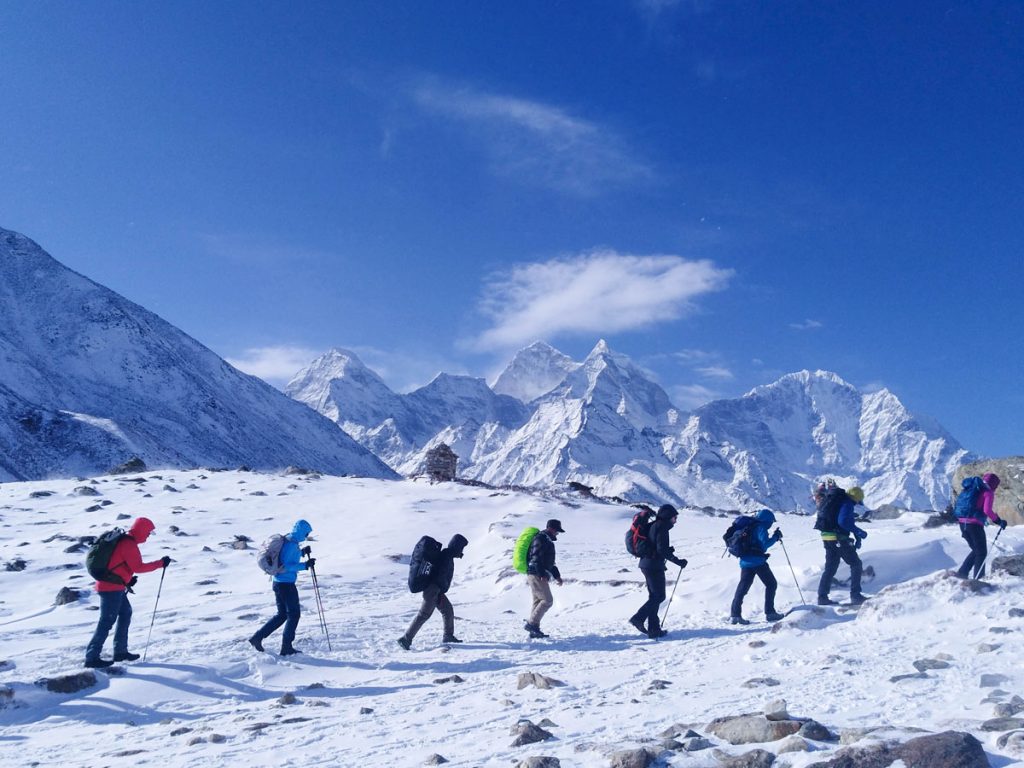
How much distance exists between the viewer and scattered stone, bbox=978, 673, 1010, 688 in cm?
778

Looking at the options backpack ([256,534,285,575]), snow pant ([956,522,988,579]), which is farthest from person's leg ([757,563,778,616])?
backpack ([256,534,285,575])

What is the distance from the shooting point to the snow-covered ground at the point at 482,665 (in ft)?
25.4

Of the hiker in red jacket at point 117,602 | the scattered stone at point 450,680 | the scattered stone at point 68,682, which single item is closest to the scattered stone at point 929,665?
the scattered stone at point 450,680

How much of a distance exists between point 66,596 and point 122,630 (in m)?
6.44

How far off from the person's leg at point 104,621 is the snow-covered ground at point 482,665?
2.00 feet

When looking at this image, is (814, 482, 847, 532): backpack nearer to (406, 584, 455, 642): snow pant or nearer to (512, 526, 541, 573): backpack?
(512, 526, 541, 573): backpack

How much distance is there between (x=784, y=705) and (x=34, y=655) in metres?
11.1

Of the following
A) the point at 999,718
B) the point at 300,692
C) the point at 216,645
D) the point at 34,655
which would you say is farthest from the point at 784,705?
the point at 34,655

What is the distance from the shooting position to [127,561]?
11.6 metres

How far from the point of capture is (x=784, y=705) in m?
7.41

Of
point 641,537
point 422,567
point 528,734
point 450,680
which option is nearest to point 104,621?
point 422,567

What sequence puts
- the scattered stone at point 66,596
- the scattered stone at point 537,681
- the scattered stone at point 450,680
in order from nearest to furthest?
the scattered stone at point 537,681 < the scattered stone at point 450,680 < the scattered stone at point 66,596

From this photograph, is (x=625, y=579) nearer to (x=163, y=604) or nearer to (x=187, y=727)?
(x=163, y=604)

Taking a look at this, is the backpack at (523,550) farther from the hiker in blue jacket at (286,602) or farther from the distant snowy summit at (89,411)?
the distant snowy summit at (89,411)
